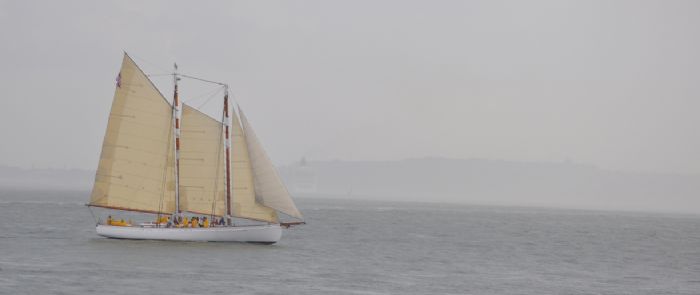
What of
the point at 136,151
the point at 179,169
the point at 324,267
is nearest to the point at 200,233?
the point at 179,169

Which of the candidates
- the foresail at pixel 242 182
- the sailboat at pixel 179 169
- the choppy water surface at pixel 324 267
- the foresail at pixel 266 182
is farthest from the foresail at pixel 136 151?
the foresail at pixel 266 182

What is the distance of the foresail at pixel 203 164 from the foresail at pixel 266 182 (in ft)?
8.25

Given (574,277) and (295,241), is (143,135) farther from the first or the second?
(574,277)

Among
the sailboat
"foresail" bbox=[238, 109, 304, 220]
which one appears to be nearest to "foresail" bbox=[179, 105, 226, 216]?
the sailboat

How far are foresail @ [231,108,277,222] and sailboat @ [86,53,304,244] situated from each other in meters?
0.07

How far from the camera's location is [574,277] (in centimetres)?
5934

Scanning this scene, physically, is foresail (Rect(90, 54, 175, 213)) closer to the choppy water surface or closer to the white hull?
the white hull

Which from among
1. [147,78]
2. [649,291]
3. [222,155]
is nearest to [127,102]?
[147,78]

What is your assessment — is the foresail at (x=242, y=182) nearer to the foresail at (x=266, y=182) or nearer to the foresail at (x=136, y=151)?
the foresail at (x=266, y=182)

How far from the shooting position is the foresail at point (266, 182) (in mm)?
64375

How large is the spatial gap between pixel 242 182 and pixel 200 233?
15.8 ft

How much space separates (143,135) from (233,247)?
32.4 feet

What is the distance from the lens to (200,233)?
6606 cm

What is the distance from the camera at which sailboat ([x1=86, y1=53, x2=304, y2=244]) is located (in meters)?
64.4
